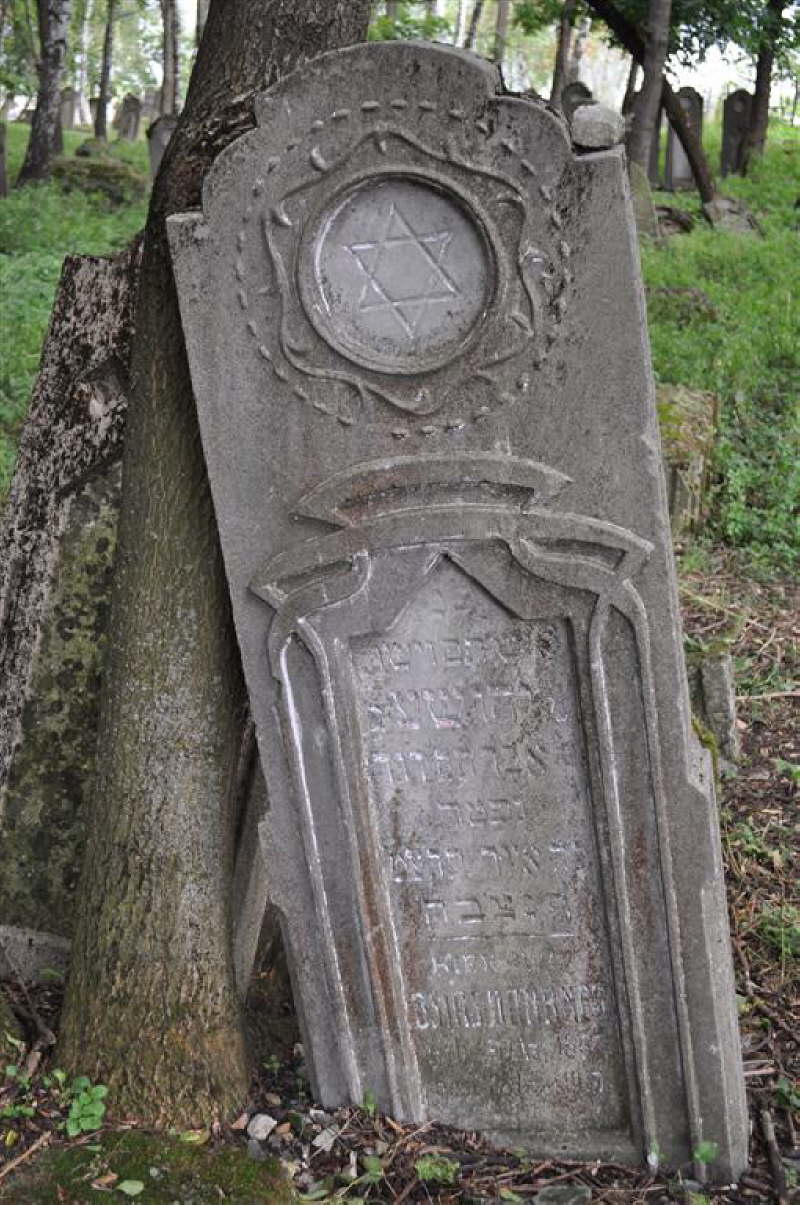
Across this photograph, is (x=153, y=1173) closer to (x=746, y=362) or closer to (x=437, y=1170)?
(x=437, y=1170)

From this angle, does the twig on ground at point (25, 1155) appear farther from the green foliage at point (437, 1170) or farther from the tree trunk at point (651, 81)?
the tree trunk at point (651, 81)

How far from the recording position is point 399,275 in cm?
298

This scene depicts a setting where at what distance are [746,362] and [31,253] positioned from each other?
6.93 meters

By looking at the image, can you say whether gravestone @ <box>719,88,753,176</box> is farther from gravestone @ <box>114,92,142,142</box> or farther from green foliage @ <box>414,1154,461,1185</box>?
green foliage @ <box>414,1154,461,1185</box>

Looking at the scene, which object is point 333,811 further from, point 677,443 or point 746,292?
point 746,292

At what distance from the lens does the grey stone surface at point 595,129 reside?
9.31ft

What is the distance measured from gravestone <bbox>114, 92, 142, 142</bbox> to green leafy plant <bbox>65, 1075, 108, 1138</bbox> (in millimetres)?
27103

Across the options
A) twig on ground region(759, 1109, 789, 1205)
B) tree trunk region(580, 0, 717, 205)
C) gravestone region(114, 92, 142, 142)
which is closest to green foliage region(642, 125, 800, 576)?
tree trunk region(580, 0, 717, 205)

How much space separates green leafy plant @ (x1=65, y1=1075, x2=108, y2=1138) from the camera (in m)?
3.23

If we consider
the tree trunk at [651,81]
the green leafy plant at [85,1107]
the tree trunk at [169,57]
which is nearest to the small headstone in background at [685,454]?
the green leafy plant at [85,1107]

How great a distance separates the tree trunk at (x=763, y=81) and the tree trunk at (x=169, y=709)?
1509cm

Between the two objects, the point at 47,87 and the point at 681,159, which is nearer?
the point at 47,87

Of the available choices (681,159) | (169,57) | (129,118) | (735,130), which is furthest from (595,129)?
(129,118)

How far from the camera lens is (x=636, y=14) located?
51.1ft
